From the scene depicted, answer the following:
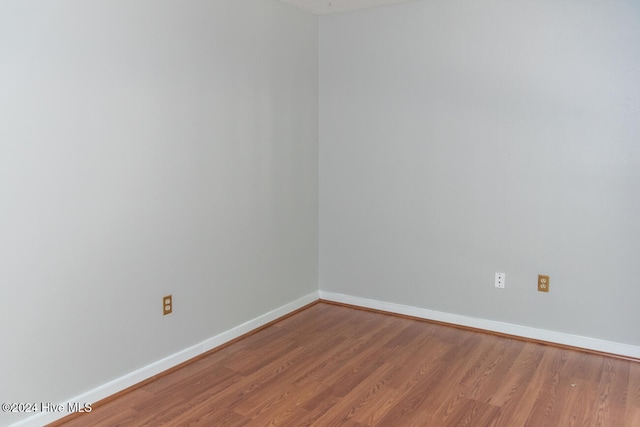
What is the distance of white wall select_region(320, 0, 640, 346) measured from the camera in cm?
304

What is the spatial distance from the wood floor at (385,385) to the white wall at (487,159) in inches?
15.9

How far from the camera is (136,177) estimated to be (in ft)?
8.63

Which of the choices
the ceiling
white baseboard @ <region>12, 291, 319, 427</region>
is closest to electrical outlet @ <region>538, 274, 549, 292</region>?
white baseboard @ <region>12, 291, 319, 427</region>

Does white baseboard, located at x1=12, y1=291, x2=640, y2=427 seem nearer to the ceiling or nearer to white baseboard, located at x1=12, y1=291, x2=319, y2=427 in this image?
white baseboard, located at x1=12, y1=291, x2=319, y2=427

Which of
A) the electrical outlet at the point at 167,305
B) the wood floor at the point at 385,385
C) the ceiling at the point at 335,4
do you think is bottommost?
the wood floor at the point at 385,385

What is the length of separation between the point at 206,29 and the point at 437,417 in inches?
94.2

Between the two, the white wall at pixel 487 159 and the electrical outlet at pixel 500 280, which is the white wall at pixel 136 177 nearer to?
the white wall at pixel 487 159

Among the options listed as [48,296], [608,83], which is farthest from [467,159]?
[48,296]

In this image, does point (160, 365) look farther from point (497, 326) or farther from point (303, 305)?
point (497, 326)

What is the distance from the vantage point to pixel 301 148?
3.89 m

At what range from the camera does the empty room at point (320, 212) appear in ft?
7.58

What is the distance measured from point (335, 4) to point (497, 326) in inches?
97.4

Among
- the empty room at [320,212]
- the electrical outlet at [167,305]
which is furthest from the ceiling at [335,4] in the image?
the electrical outlet at [167,305]

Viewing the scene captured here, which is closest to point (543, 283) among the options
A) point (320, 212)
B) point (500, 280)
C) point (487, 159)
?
point (500, 280)
